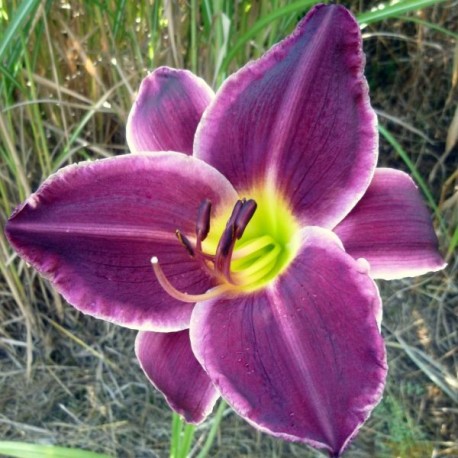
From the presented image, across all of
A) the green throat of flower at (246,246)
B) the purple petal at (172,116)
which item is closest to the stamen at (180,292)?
the green throat of flower at (246,246)

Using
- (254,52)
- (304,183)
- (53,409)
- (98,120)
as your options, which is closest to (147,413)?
(53,409)

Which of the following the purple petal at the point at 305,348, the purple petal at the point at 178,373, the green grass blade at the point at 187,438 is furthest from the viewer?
the green grass blade at the point at 187,438

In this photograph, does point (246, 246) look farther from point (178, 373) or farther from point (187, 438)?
point (187, 438)

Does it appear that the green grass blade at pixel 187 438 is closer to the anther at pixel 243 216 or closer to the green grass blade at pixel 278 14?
the anther at pixel 243 216

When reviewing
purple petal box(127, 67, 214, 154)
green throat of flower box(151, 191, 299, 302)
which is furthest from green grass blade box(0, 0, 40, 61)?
green throat of flower box(151, 191, 299, 302)

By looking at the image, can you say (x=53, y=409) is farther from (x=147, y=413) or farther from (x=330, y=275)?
(x=330, y=275)

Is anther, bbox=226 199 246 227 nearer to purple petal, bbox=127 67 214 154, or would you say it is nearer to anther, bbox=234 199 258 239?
anther, bbox=234 199 258 239
